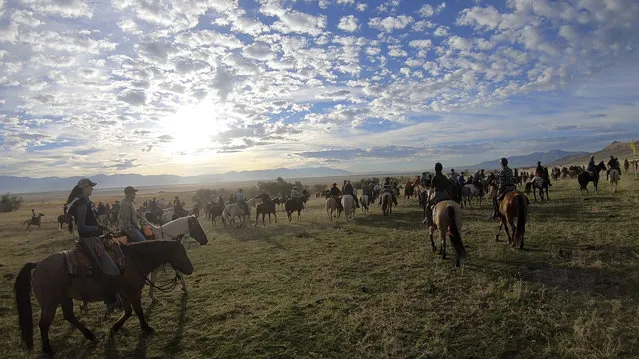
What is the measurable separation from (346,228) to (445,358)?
1378 cm

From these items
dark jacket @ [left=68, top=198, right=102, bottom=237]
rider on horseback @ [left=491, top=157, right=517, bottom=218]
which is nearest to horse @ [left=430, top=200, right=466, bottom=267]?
rider on horseback @ [left=491, top=157, right=517, bottom=218]

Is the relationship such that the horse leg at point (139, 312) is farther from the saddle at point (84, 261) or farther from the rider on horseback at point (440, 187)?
the rider on horseback at point (440, 187)

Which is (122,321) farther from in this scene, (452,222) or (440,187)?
(440,187)

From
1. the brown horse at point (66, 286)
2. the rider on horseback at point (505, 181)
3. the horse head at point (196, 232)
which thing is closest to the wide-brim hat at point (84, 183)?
the brown horse at point (66, 286)

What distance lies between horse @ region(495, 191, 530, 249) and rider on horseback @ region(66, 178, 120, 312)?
35.6 ft

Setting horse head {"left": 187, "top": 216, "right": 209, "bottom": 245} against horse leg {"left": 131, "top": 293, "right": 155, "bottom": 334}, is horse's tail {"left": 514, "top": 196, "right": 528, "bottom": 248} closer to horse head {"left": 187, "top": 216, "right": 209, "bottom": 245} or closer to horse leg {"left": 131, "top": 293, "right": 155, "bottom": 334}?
horse head {"left": 187, "top": 216, "right": 209, "bottom": 245}

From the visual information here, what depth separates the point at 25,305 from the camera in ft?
21.8

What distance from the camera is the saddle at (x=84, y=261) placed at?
6.80 m

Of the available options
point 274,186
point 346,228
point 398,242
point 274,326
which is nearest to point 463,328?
point 274,326

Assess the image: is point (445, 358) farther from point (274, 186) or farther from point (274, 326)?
point (274, 186)

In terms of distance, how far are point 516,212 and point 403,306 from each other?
5774 millimetres

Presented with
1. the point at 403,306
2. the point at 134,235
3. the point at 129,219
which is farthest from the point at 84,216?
the point at 403,306

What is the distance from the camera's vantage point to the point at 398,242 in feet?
46.2

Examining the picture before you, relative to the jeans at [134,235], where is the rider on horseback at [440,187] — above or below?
above
